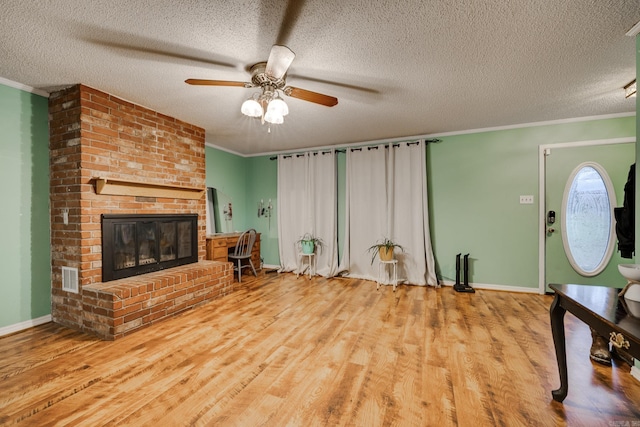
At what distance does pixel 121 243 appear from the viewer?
2.96 metres

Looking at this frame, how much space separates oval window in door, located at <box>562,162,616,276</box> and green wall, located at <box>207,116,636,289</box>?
1.01 feet

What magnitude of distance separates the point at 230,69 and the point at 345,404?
→ 8.55ft

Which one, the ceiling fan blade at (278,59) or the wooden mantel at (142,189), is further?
the wooden mantel at (142,189)

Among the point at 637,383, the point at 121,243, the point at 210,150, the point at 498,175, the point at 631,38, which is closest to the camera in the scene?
the point at 637,383

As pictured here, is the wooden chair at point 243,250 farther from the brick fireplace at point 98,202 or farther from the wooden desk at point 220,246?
the brick fireplace at point 98,202

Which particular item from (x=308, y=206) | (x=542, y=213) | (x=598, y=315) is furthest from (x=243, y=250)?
(x=542, y=213)

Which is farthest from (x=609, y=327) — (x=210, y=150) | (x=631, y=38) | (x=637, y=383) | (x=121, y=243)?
(x=210, y=150)

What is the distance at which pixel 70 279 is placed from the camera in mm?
2693

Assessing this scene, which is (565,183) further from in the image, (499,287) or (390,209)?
(390,209)

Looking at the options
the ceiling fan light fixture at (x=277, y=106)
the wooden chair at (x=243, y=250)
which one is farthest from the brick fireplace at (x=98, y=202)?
the ceiling fan light fixture at (x=277, y=106)

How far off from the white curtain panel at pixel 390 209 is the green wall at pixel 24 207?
381 cm

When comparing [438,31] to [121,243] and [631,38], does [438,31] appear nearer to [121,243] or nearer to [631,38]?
[631,38]

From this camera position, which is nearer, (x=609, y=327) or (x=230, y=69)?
(x=609, y=327)

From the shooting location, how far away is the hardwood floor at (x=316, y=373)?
1.52 m
